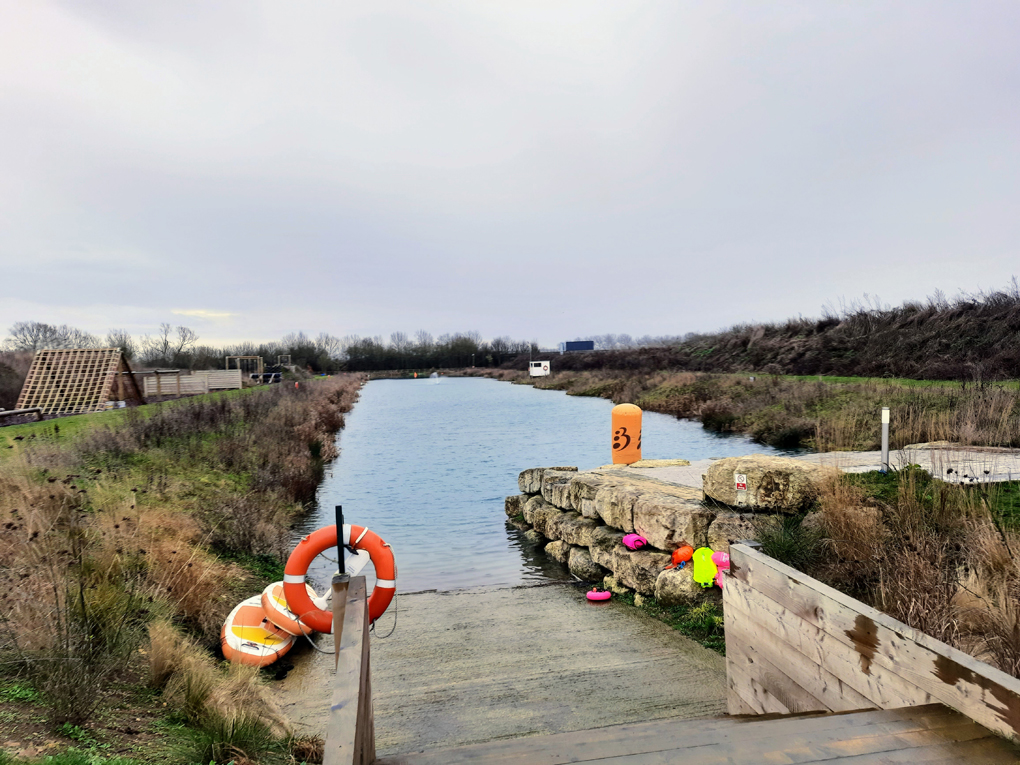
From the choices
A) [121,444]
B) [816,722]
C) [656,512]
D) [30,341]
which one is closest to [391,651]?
[656,512]

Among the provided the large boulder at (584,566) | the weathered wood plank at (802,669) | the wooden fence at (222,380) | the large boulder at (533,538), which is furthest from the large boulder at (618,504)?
the wooden fence at (222,380)

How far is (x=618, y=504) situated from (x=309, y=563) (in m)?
3.89

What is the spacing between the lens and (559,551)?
9.06 m

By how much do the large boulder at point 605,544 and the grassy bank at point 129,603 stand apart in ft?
13.2

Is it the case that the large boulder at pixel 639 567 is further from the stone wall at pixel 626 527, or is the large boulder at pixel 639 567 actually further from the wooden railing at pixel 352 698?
the wooden railing at pixel 352 698

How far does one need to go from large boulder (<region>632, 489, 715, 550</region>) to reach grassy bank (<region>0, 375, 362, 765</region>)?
4163 millimetres

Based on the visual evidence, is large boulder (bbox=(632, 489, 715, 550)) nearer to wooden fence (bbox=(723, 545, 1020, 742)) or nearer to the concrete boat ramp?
the concrete boat ramp

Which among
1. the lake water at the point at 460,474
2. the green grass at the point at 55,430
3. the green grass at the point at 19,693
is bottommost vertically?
the lake water at the point at 460,474

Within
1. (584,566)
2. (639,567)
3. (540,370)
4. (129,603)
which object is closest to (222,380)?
(584,566)

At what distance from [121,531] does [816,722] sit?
550 cm

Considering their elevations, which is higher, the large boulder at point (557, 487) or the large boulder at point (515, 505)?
the large boulder at point (557, 487)

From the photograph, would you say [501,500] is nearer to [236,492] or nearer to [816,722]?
[236,492]

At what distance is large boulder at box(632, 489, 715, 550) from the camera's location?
251 inches

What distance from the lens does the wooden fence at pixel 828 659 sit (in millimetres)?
2365
